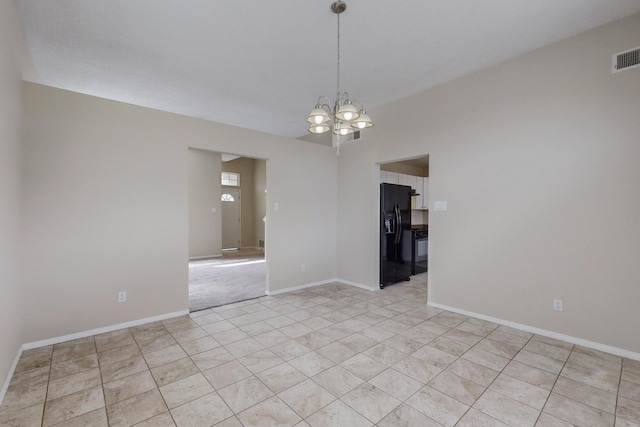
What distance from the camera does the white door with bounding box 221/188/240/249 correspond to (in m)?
9.66

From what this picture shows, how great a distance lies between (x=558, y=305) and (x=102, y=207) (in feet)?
16.4

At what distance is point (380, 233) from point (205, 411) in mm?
3638

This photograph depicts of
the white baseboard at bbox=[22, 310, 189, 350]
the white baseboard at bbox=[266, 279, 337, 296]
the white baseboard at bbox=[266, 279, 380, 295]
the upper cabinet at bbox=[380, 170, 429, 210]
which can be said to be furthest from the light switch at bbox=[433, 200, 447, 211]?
the white baseboard at bbox=[22, 310, 189, 350]

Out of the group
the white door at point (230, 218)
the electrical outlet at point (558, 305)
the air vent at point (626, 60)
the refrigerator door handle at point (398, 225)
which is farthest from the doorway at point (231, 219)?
the air vent at point (626, 60)

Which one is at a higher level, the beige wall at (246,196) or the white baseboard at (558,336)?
the beige wall at (246,196)

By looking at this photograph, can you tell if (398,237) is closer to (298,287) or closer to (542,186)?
(298,287)

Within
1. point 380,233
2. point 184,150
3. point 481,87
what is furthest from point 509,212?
point 184,150

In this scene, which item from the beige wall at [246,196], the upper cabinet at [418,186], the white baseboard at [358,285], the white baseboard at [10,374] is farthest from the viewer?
the beige wall at [246,196]

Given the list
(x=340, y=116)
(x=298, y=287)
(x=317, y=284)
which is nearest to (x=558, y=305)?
(x=340, y=116)

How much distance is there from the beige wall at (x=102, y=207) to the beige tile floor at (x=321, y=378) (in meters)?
0.37

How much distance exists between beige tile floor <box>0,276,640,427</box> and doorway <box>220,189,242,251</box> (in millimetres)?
6380

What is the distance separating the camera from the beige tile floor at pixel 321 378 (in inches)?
72.6

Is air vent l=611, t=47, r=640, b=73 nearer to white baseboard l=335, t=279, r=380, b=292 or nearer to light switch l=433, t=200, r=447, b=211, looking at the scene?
light switch l=433, t=200, r=447, b=211

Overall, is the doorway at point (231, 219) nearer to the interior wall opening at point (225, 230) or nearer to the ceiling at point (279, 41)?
the interior wall opening at point (225, 230)
